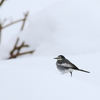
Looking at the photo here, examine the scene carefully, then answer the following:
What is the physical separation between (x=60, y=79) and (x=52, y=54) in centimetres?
208

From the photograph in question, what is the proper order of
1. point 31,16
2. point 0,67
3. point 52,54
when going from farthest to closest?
point 31,16
point 52,54
point 0,67

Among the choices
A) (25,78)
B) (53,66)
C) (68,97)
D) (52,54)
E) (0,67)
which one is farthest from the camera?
(52,54)

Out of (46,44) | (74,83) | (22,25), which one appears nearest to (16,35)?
(22,25)

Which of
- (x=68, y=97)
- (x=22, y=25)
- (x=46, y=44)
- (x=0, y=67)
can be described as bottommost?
(x=68, y=97)

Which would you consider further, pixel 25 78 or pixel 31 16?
pixel 31 16

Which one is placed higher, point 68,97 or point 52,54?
point 52,54

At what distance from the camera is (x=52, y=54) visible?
208 inches

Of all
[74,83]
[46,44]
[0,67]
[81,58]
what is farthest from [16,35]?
[74,83]

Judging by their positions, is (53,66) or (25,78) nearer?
(25,78)

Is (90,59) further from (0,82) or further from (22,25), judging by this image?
(0,82)

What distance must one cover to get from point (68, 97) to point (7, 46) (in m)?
3.19

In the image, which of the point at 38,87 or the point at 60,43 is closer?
the point at 38,87

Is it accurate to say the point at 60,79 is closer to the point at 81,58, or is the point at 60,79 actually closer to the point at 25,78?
the point at 25,78

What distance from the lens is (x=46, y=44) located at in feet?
17.9
